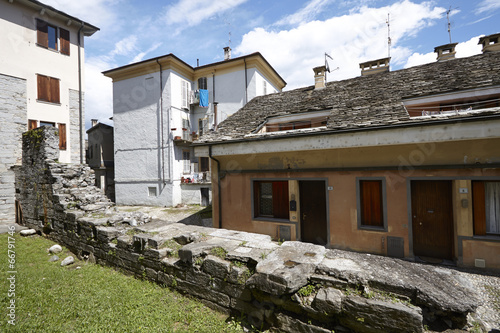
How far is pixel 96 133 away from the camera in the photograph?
832 inches

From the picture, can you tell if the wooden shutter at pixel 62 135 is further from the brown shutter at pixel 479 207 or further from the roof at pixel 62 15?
the brown shutter at pixel 479 207

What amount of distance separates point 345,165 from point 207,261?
5.28 meters

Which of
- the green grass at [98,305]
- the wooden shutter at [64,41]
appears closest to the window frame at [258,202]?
the green grass at [98,305]

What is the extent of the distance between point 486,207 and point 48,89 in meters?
21.3

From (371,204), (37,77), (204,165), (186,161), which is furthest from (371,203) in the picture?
(37,77)

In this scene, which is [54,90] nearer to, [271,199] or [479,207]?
[271,199]

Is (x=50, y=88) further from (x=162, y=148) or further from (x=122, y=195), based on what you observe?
(x=122, y=195)

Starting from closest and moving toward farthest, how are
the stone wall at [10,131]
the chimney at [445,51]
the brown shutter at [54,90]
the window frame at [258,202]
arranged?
the window frame at [258,202]
the chimney at [445,51]
the stone wall at [10,131]
the brown shutter at [54,90]

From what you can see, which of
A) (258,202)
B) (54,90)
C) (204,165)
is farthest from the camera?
(204,165)

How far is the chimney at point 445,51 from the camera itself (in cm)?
1004

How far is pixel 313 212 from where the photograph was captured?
8008 millimetres

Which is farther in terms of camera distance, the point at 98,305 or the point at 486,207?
the point at 486,207

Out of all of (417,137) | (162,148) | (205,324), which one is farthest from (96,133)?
(417,137)

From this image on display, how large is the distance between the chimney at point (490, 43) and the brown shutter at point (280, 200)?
33.2 ft
